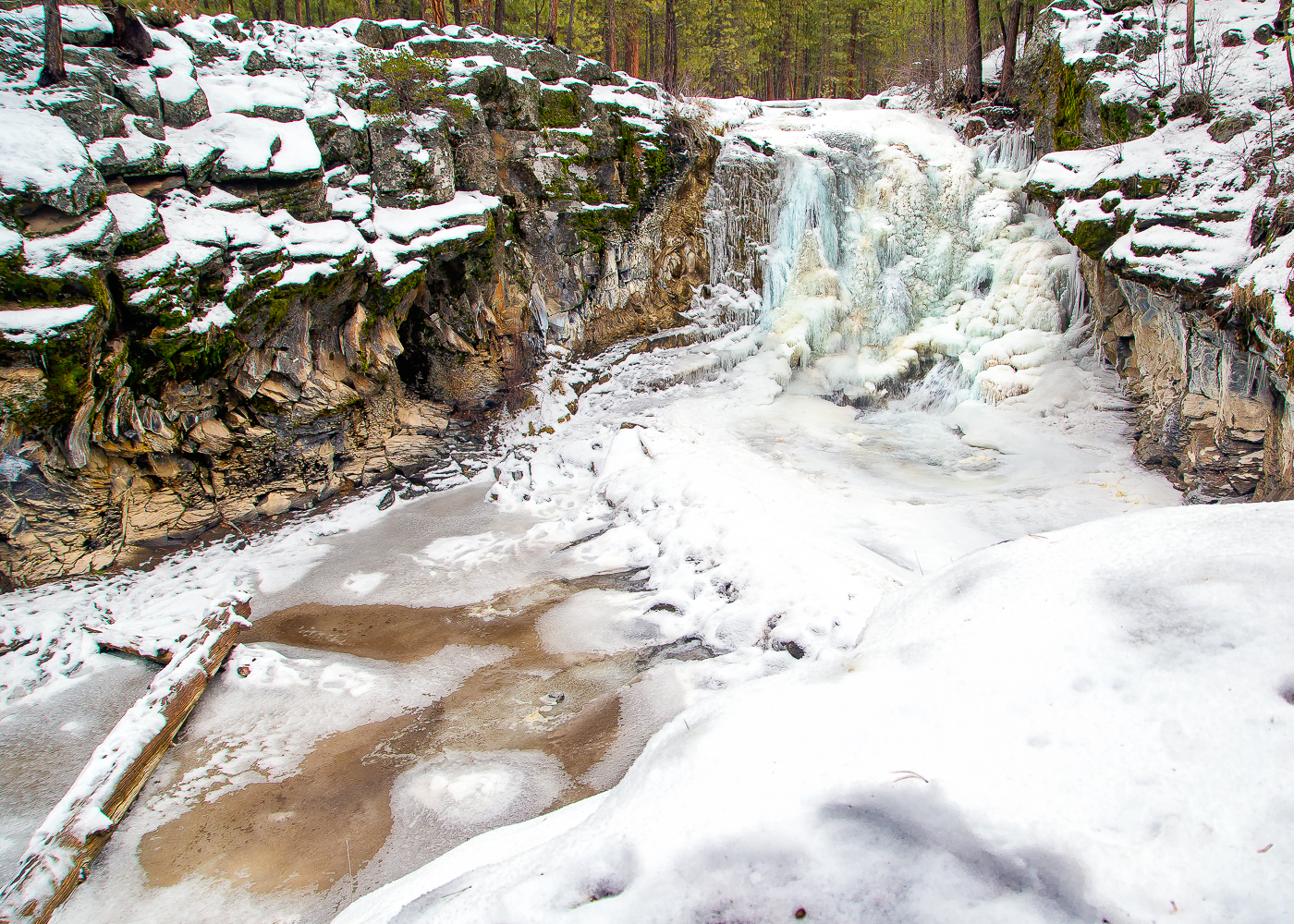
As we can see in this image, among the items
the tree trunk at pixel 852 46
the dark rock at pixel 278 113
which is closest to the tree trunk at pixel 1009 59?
the tree trunk at pixel 852 46

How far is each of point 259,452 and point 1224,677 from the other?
890 cm

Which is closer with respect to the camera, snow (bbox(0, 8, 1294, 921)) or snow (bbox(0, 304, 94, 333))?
snow (bbox(0, 8, 1294, 921))

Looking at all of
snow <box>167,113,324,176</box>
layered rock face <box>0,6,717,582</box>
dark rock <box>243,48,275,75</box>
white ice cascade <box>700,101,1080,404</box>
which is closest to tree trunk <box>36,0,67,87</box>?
layered rock face <box>0,6,717,582</box>

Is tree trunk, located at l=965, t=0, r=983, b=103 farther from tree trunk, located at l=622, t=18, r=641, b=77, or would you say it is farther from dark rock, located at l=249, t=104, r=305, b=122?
dark rock, located at l=249, t=104, r=305, b=122

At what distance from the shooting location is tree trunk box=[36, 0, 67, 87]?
21.7 ft

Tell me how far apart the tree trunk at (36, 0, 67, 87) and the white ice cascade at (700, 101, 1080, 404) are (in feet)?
31.4

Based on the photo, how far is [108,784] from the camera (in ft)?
12.8

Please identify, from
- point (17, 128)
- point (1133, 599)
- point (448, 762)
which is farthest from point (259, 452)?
point (1133, 599)

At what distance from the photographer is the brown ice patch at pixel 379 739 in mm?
3695

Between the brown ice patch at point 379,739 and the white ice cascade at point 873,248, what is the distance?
7.89 m

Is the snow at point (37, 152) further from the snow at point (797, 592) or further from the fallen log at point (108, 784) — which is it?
the fallen log at point (108, 784)

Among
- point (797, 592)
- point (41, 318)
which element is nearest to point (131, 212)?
point (41, 318)

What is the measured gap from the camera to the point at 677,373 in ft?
39.2

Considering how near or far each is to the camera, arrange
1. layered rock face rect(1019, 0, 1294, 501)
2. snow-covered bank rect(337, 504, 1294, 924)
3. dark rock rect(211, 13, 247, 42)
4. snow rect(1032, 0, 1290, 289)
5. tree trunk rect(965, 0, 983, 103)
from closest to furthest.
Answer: snow-covered bank rect(337, 504, 1294, 924)
layered rock face rect(1019, 0, 1294, 501)
snow rect(1032, 0, 1290, 289)
dark rock rect(211, 13, 247, 42)
tree trunk rect(965, 0, 983, 103)
